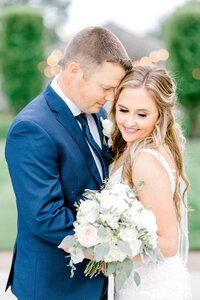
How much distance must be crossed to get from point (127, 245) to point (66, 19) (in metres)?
45.4

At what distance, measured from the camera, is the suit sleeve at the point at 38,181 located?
2.08 metres

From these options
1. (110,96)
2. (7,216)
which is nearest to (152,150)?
(110,96)

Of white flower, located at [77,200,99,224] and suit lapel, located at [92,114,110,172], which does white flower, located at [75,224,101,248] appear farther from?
suit lapel, located at [92,114,110,172]

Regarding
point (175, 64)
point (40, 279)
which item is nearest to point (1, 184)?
point (40, 279)

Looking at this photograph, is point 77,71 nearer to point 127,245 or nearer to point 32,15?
point 127,245

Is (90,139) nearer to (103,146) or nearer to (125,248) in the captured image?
(103,146)

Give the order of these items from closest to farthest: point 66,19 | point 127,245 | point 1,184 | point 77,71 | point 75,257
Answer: point 127,245, point 75,257, point 77,71, point 1,184, point 66,19

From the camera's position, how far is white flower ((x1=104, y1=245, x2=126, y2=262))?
6.23 feet

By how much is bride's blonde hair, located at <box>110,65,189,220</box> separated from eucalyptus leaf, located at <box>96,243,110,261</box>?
26.2 inches

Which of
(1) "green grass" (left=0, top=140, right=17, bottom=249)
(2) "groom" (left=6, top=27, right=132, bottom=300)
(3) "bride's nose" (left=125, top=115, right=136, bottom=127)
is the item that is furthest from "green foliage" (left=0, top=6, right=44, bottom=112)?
(3) "bride's nose" (left=125, top=115, right=136, bottom=127)

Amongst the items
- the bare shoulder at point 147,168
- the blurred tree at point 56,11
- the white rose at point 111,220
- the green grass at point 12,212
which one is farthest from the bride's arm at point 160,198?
the blurred tree at point 56,11

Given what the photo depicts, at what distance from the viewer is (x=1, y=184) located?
843cm

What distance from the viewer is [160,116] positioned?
2547mm

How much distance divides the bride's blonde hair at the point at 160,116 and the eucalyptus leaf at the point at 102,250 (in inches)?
26.2
